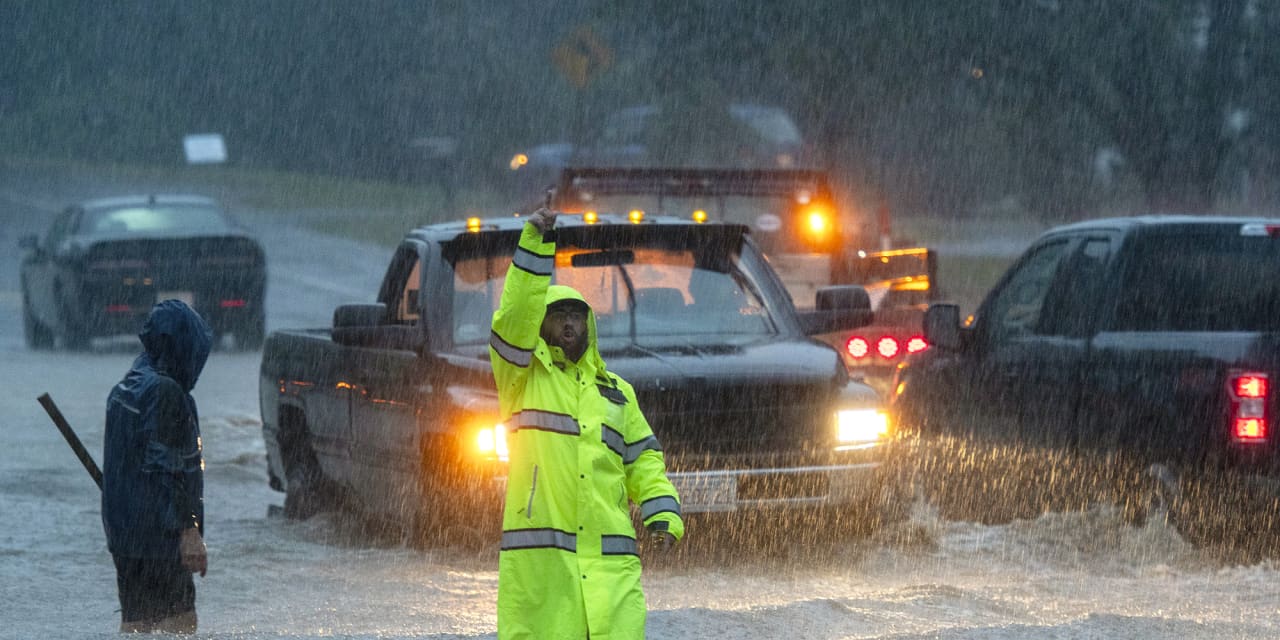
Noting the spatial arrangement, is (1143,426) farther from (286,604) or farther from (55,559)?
(55,559)

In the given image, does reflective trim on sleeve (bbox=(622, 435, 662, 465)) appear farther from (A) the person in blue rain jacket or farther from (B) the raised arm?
(A) the person in blue rain jacket

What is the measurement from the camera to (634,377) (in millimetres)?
8594

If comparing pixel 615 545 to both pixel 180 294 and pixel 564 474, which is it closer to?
pixel 564 474

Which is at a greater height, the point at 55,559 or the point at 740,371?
the point at 740,371

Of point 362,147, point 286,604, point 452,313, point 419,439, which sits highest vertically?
point 362,147

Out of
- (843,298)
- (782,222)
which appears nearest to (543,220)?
(843,298)

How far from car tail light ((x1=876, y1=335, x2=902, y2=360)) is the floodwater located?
7.29 ft

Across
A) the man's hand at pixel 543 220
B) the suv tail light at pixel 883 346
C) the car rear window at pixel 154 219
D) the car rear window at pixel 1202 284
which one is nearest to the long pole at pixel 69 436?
the man's hand at pixel 543 220

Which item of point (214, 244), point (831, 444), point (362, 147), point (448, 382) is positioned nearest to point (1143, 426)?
point (831, 444)

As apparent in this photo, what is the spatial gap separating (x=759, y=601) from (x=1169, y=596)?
164 cm

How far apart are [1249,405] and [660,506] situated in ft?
11.5

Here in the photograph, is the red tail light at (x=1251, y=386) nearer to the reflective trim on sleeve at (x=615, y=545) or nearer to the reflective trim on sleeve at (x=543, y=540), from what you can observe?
the reflective trim on sleeve at (x=615, y=545)

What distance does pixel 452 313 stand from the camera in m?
9.30

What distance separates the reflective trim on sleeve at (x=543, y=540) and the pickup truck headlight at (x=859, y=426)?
138 inches
